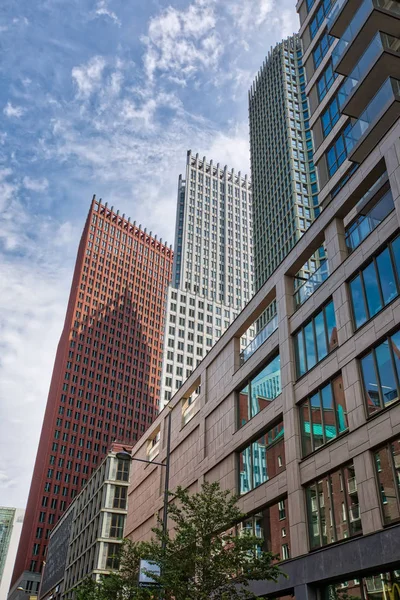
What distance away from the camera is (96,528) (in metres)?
70.9

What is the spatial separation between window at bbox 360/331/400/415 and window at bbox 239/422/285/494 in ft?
25.4

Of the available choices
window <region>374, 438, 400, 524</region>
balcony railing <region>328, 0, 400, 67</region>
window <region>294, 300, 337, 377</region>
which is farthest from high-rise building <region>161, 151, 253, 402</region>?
window <region>374, 438, 400, 524</region>

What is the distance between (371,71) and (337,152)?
7.15 m

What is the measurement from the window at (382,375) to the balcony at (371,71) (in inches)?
690

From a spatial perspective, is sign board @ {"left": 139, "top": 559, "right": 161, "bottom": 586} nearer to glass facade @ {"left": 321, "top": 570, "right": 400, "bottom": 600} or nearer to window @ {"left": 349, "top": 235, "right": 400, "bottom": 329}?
glass facade @ {"left": 321, "top": 570, "right": 400, "bottom": 600}

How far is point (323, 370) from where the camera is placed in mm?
26797

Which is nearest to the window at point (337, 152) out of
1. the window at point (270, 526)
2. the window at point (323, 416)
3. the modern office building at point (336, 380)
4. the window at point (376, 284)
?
the modern office building at point (336, 380)

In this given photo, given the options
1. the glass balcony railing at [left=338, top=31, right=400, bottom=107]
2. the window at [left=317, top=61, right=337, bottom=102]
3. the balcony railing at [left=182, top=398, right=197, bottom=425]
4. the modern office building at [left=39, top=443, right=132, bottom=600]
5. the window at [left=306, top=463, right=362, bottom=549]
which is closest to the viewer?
the window at [left=306, top=463, right=362, bottom=549]

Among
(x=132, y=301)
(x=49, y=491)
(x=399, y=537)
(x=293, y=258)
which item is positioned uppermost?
(x=132, y=301)

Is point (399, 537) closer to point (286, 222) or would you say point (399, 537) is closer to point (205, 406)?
point (205, 406)

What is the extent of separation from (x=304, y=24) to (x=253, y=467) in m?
35.7

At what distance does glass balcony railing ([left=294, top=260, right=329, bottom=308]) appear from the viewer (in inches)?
1147

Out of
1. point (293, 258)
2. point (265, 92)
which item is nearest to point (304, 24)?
point (293, 258)

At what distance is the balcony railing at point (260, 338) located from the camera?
111 ft
